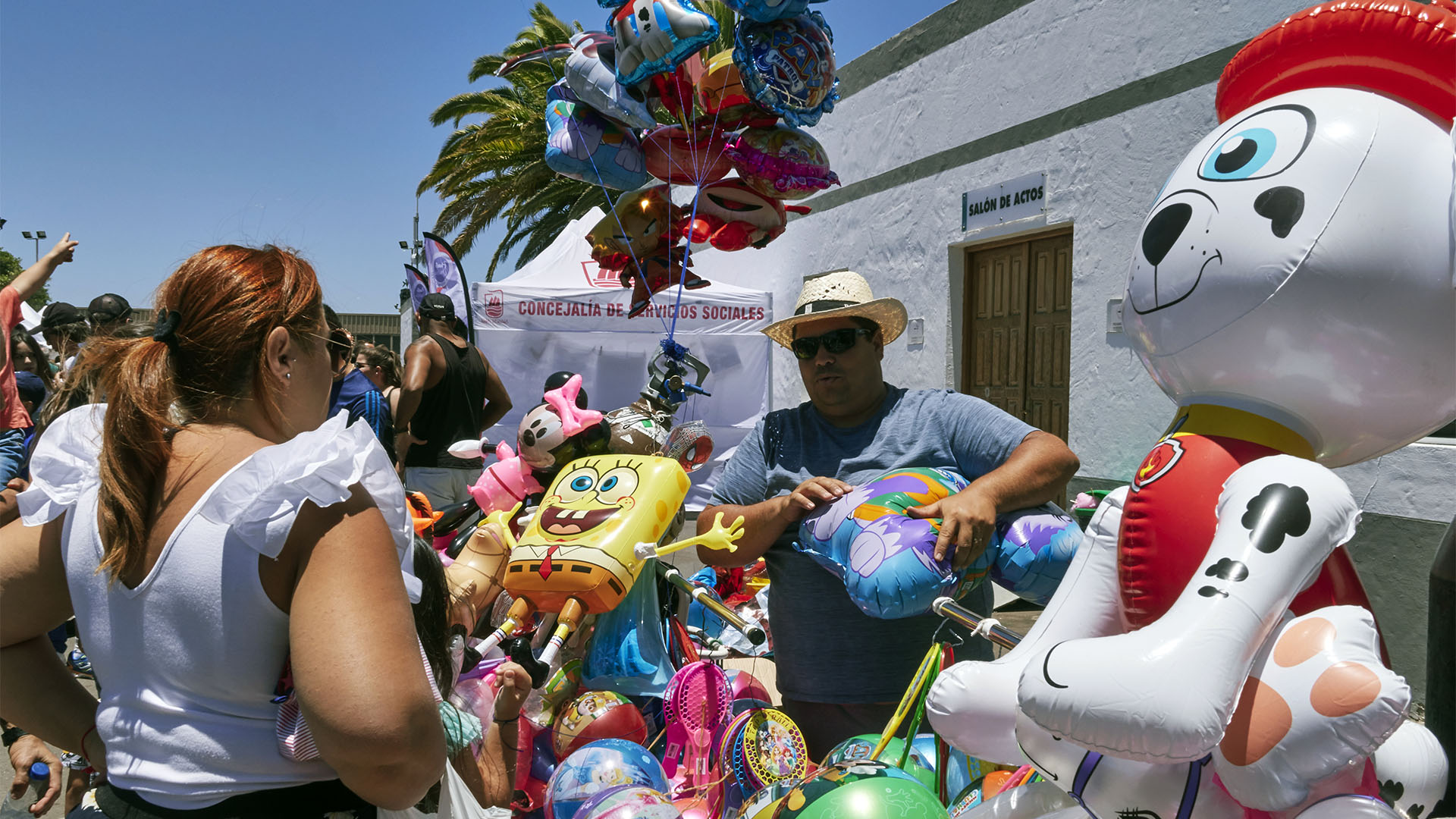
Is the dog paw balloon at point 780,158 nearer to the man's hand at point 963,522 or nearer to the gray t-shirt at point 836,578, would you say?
the gray t-shirt at point 836,578

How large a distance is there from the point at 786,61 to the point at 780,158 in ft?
1.53

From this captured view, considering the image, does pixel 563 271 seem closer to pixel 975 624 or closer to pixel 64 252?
pixel 64 252

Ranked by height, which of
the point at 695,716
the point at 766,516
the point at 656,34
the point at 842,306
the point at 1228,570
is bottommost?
the point at 695,716

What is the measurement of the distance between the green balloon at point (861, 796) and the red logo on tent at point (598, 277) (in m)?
7.57

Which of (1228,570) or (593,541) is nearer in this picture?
(1228,570)

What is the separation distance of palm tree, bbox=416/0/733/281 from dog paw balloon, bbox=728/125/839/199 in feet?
26.2

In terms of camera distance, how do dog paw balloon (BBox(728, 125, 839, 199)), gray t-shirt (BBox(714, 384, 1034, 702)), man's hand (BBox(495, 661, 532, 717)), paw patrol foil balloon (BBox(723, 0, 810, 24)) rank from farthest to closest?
dog paw balloon (BBox(728, 125, 839, 199)) < paw patrol foil balloon (BBox(723, 0, 810, 24)) < gray t-shirt (BBox(714, 384, 1034, 702)) < man's hand (BBox(495, 661, 532, 717))

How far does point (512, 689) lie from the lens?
5.89 feet

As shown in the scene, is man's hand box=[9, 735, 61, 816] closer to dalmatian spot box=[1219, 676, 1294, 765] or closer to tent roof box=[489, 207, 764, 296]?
dalmatian spot box=[1219, 676, 1294, 765]

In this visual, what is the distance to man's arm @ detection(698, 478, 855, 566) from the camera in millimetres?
2301

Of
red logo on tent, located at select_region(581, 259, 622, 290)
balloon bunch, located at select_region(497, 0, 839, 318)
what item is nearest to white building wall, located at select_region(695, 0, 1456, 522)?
red logo on tent, located at select_region(581, 259, 622, 290)

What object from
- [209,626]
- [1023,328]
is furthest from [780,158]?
[1023,328]

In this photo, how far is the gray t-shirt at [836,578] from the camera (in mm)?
2422

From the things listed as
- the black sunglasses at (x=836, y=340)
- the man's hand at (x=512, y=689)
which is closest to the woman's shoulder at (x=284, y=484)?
the man's hand at (x=512, y=689)
